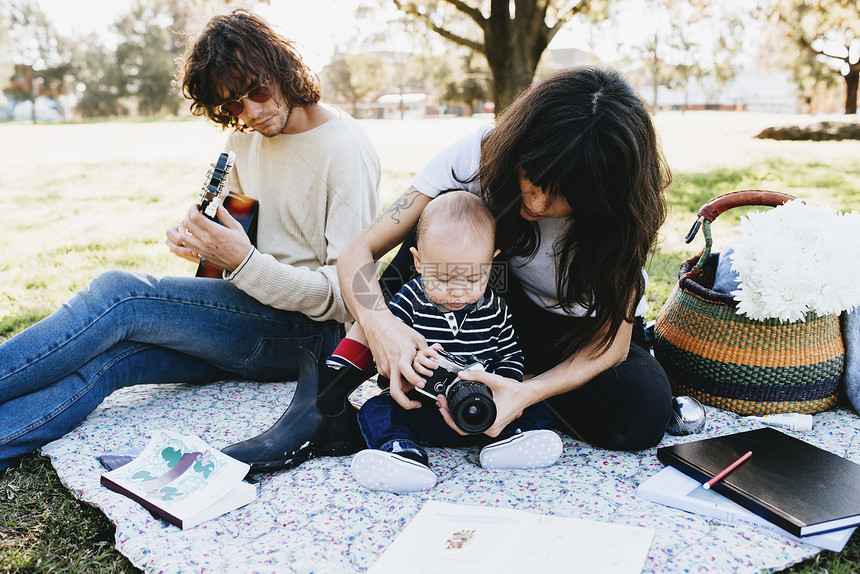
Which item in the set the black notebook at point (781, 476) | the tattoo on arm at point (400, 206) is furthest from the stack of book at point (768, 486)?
the tattoo on arm at point (400, 206)

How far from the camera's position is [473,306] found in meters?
1.98

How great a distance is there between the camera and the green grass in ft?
5.42

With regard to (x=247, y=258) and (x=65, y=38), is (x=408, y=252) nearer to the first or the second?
(x=247, y=258)

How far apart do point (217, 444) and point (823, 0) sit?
13205 mm

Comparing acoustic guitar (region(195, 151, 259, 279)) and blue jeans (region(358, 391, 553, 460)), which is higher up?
acoustic guitar (region(195, 151, 259, 279))

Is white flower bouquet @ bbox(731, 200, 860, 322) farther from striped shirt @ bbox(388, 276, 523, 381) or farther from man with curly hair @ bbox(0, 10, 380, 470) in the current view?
man with curly hair @ bbox(0, 10, 380, 470)

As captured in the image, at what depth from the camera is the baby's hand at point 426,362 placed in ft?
5.94

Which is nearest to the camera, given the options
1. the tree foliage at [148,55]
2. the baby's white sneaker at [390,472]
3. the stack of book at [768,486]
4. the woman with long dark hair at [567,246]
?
the stack of book at [768,486]

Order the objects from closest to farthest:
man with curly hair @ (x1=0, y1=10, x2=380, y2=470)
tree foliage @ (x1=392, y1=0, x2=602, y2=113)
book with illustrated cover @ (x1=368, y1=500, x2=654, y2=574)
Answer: book with illustrated cover @ (x1=368, y1=500, x2=654, y2=574) < man with curly hair @ (x1=0, y1=10, x2=380, y2=470) < tree foliage @ (x1=392, y1=0, x2=602, y2=113)

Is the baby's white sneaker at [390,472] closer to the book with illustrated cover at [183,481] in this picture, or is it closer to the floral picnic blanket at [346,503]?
the floral picnic blanket at [346,503]

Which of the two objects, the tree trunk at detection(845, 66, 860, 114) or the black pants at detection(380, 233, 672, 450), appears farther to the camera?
the tree trunk at detection(845, 66, 860, 114)

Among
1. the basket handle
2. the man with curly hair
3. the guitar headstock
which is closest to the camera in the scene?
the man with curly hair

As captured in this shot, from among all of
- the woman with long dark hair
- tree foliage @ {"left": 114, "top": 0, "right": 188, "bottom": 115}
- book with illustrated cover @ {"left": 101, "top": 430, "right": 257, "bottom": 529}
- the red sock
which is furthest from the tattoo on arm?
tree foliage @ {"left": 114, "top": 0, "right": 188, "bottom": 115}

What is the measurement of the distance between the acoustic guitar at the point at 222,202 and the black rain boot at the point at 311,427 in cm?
61
